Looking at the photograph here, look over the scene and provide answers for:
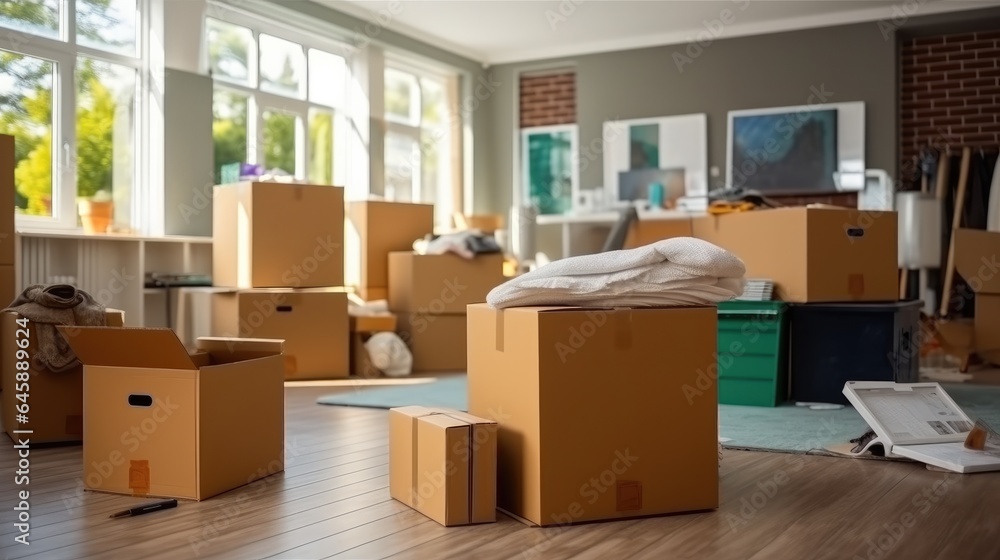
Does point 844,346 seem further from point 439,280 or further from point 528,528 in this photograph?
point 439,280

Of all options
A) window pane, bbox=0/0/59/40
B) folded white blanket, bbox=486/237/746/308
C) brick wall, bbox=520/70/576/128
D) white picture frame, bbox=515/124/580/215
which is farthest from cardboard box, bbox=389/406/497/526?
brick wall, bbox=520/70/576/128

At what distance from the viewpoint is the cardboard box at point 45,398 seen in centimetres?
311

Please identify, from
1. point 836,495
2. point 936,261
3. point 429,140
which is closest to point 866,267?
point 836,495

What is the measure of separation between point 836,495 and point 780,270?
5.89 feet

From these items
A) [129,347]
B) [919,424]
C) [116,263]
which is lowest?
[919,424]

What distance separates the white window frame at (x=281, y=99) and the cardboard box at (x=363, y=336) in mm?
1375

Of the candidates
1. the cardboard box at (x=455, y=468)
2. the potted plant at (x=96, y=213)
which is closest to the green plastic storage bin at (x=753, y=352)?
the cardboard box at (x=455, y=468)

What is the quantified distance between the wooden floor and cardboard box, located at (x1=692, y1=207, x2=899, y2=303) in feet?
4.44

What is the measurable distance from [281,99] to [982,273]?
Result: 14.9 feet

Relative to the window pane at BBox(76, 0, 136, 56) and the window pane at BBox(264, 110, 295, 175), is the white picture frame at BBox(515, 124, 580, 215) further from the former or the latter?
the window pane at BBox(76, 0, 136, 56)

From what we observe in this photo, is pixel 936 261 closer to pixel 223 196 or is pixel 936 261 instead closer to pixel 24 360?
pixel 223 196

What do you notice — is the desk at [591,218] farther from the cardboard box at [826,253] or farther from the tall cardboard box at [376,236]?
the cardboard box at [826,253]

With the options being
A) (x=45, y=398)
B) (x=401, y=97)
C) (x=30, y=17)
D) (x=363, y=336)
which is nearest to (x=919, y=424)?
(x=45, y=398)

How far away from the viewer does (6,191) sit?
3883mm
